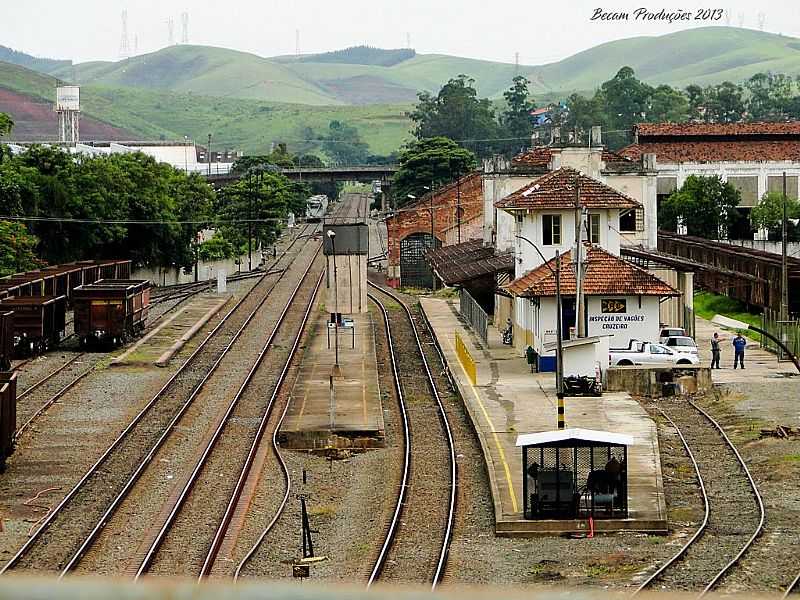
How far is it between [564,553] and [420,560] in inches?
91.9

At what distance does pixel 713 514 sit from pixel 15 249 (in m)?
43.2

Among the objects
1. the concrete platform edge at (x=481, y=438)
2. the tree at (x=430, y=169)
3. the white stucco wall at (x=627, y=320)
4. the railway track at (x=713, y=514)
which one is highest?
the tree at (x=430, y=169)

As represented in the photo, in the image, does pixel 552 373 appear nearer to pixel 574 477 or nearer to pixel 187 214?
pixel 574 477

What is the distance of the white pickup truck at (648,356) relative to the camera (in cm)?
4075

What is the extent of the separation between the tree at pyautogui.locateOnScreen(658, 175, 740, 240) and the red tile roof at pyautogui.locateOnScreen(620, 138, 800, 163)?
40.5 ft

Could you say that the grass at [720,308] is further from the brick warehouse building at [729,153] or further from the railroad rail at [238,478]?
the brick warehouse building at [729,153]

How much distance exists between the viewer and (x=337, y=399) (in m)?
36.0

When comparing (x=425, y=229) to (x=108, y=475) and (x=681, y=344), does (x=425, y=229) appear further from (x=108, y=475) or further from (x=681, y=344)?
(x=108, y=475)

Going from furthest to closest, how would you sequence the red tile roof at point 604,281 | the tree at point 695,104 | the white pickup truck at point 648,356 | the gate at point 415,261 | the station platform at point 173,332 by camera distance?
the tree at point 695,104 → the gate at point 415,261 → the station platform at point 173,332 → the red tile roof at point 604,281 → the white pickup truck at point 648,356

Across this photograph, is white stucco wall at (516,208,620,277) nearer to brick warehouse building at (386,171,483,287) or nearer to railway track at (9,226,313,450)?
railway track at (9,226,313,450)

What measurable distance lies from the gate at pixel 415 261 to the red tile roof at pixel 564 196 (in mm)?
35630

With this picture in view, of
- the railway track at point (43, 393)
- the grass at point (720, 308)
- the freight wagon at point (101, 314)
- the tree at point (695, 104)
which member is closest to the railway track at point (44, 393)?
the railway track at point (43, 393)

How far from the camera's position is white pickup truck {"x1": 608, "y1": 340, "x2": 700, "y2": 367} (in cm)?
4075

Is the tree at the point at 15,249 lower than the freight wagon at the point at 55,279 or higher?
higher
